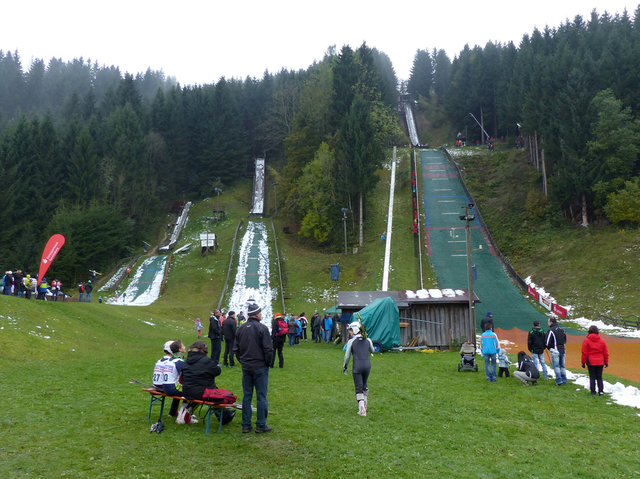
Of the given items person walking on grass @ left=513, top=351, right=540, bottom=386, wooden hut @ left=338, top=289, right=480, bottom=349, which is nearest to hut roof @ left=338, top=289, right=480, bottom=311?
wooden hut @ left=338, top=289, right=480, bottom=349

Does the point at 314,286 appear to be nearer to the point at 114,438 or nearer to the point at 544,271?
the point at 544,271

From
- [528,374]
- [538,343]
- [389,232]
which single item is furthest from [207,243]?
[528,374]

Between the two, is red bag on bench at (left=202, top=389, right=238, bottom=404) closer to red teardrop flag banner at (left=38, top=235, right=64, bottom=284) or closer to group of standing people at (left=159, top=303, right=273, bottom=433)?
group of standing people at (left=159, top=303, right=273, bottom=433)

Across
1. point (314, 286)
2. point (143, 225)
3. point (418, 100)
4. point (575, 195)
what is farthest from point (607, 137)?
point (418, 100)

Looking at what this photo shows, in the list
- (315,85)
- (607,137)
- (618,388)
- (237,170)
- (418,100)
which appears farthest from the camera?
(418,100)

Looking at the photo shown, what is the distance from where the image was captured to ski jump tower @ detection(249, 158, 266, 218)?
7112cm

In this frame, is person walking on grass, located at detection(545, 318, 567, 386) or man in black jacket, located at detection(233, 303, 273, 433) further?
person walking on grass, located at detection(545, 318, 567, 386)

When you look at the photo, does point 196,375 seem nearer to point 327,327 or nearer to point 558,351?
point 558,351

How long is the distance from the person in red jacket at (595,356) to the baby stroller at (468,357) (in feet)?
12.9

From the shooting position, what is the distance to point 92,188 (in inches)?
2303

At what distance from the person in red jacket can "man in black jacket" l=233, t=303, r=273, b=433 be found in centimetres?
845

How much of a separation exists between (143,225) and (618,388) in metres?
59.0

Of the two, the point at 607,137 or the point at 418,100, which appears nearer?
the point at 607,137

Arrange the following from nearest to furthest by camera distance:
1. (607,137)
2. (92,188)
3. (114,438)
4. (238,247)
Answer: (114,438)
(607,137)
(238,247)
(92,188)
